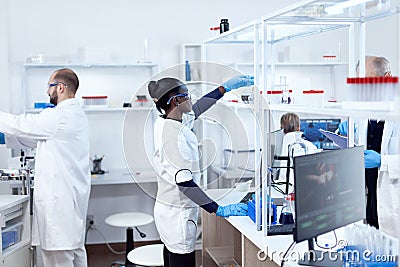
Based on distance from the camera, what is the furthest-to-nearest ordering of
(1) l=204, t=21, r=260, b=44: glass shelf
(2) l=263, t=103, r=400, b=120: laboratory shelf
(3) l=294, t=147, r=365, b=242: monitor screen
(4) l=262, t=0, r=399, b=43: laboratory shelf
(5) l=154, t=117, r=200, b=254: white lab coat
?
(1) l=204, t=21, r=260, b=44: glass shelf
(5) l=154, t=117, r=200, b=254: white lab coat
(4) l=262, t=0, r=399, b=43: laboratory shelf
(3) l=294, t=147, r=365, b=242: monitor screen
(2) l=263, t=103, r=400, b=120: laboratory shelf

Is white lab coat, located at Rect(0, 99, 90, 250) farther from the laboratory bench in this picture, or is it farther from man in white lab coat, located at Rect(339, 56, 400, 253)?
man in white lab coat, located at Rect(339, 56, 400, 253)

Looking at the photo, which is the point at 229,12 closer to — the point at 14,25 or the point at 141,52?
the point at 141,52

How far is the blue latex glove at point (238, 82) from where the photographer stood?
282 cm

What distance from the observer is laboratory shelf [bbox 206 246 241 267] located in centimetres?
314

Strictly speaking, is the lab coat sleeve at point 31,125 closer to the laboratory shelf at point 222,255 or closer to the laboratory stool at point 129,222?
the laboratory stool at point 129,222

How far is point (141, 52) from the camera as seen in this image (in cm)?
475

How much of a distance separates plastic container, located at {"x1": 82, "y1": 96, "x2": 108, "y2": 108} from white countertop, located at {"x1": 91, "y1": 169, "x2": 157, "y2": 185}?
56 cm

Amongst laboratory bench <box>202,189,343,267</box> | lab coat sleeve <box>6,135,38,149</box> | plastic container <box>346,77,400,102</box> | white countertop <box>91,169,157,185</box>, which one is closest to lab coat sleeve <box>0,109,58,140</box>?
lab coat sleeve <box>6,135,38,149</box>

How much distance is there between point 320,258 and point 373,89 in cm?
65

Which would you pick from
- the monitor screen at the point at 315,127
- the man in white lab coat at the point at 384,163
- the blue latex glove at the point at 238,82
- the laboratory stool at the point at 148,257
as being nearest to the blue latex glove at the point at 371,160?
the man in white lab coat at the point at 384,163

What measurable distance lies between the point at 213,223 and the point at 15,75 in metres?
2.23

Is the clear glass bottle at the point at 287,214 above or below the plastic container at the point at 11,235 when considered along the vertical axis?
above

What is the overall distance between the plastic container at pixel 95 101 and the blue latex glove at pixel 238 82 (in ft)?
5.91

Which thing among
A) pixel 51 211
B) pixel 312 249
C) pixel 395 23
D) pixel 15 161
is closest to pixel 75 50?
pixel 15 161
